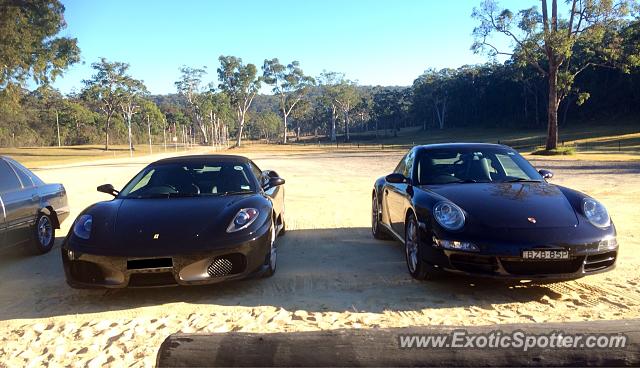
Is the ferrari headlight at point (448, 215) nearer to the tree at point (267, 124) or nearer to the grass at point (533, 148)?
the grass at point (533, 148)

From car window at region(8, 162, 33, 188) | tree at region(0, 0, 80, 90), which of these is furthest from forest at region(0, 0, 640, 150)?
car window at region(8, 162, 33, 188)

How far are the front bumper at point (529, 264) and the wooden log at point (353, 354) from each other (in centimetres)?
215

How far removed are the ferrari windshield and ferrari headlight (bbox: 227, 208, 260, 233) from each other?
6.53 ft

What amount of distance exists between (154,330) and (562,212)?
3.72 m

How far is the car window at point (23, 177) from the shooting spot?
6.72 meters

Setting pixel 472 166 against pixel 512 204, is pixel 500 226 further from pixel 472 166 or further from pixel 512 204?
pixel 472 166

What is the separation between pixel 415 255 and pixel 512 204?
1061 millimetres

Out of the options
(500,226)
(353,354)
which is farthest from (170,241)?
(500,226)

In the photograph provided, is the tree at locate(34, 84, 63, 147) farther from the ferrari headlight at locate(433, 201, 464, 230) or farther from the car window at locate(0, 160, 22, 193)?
the ferrari headlight at locate(433, 201, 464, 230)

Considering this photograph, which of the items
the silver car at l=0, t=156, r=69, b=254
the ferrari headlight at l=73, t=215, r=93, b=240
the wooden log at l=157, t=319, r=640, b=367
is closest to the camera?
the wooden log at l=157, t=319, r=640, b=367

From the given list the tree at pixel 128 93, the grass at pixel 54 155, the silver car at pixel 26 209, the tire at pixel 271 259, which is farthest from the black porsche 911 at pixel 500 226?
the tree at pixel 128 93

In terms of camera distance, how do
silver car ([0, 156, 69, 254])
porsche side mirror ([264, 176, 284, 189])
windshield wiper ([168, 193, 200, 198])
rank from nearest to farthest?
windshield wiper ([168, 193, 200, 198]) < silver car ([0, 156, 69, 254]) < porsche side mirror ([264, 176, 284, 189])

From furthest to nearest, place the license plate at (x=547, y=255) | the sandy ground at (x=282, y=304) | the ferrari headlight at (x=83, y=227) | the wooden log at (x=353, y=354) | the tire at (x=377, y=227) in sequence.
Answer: the tire at (x=377, y=227), the ferrari headlight at (x=83, y=227), the license plate at (x=547, y=255), the sandy ground at (x=282, y=304), the wooden log at (x=353, y=354)

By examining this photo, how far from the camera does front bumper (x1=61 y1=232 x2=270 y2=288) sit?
4344mm
